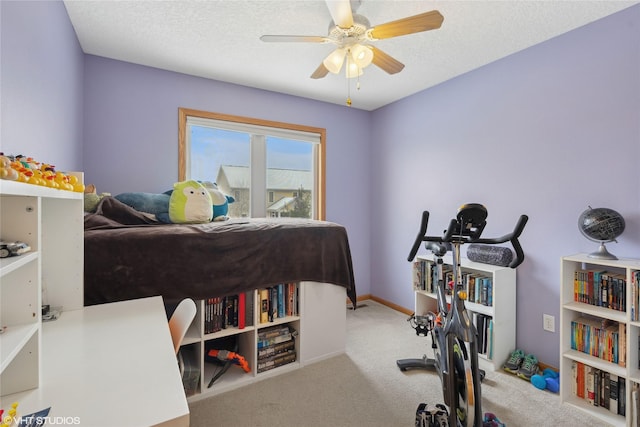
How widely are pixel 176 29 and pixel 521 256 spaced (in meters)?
2.58

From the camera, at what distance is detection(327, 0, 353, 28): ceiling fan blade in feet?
4.88

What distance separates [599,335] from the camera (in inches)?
71.8

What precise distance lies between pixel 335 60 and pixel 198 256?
1.52 metres

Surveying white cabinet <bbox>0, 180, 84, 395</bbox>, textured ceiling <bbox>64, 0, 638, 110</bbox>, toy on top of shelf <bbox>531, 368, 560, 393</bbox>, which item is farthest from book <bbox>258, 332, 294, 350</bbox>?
textured ceiling <bbox>64, 0, 638, 110</bbox>

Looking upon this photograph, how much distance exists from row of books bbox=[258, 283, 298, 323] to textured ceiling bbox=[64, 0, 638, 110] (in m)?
1.83

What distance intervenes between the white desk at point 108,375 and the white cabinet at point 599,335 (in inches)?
88.2

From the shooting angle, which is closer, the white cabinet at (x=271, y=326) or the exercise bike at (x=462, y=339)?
the exercise bike at (x=462, y=339)

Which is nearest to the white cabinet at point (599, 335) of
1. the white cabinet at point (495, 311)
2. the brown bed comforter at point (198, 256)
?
the white cabinet at point (495, 311)

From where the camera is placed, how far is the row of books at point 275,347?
85.3 inches

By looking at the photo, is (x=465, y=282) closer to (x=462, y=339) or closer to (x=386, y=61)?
(x=462, y=339)

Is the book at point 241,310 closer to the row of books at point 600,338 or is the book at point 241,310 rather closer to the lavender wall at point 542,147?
the lavender wall at point 542,147

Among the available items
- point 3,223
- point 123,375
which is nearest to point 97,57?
point 3,223

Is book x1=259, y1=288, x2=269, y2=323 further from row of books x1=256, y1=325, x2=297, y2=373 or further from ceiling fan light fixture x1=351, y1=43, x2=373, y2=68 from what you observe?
ceiling fan light fixture x1=351, y1=43, x2=373, y2=68

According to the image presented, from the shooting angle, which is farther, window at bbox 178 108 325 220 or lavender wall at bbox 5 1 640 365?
window at bbox 178 108 325 220
